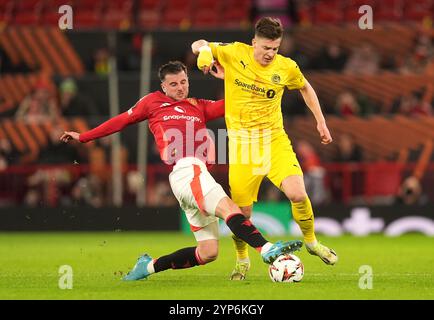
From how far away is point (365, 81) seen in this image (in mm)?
21984

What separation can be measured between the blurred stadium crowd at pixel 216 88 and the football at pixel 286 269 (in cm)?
985

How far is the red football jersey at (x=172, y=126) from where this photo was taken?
10.1 m

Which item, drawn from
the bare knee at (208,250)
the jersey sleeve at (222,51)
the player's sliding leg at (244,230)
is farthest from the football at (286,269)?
the jersey sleeve at (222,51)

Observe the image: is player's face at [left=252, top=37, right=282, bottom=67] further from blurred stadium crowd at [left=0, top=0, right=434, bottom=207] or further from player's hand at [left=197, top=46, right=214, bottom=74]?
blurred stadium crowd at [left=0, top=0, right=434, bottom=207]

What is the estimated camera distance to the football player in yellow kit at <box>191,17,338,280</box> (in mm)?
10656

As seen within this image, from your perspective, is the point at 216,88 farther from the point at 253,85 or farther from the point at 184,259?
the point at 184,259

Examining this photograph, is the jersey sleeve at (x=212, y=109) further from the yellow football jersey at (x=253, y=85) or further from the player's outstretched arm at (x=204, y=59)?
the player's outstretched arm at (x=204, y=59)

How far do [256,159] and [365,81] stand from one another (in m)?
11.7

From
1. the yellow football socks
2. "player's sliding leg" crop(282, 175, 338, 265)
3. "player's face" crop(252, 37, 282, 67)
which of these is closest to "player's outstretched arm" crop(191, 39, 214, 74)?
"player's face" crop(252, 37, 282, 67)

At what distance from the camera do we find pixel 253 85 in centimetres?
1072

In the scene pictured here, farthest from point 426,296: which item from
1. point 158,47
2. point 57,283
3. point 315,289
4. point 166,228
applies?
point 158,47

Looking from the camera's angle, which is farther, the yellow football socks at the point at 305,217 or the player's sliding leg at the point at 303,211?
the yellow football socks at the point at 305,217

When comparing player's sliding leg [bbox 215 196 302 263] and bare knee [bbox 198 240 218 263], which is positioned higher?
player's sliding leg [bbox 215 196 302 263]

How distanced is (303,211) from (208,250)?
48.3 inches
